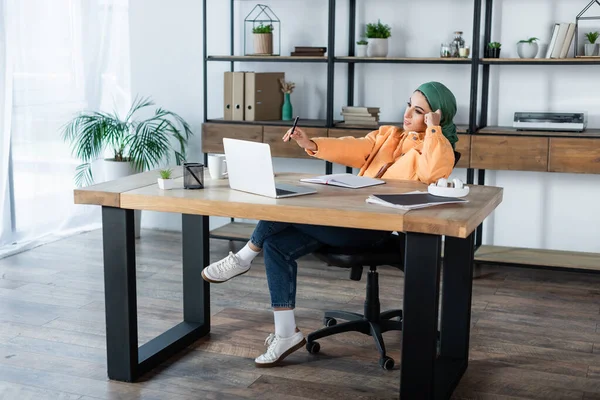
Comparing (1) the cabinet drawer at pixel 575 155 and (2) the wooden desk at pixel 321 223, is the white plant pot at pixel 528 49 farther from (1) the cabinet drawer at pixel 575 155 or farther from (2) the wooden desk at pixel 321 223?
(2) the wooden desk at pixel 321 223

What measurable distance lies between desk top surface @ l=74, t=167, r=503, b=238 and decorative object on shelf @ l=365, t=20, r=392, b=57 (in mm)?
1834

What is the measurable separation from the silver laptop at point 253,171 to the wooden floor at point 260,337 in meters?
0.74

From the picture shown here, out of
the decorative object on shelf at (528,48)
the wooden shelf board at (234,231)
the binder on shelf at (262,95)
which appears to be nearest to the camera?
the decorative object on shelf at (528,48)

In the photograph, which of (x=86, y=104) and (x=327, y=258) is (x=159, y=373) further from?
(x=86, y=104)

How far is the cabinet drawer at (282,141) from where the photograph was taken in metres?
4.82

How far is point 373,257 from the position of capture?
120 inches

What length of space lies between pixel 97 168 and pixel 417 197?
3.24 meters

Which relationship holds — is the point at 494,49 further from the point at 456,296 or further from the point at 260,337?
the point at 260,337

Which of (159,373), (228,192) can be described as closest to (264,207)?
(228,192)

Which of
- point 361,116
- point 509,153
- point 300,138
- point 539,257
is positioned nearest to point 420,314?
point 300,138

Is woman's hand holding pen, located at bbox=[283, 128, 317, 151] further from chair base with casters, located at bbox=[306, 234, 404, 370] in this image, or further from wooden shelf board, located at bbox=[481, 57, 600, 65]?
wooden shelf board, located at bbox=[481, 57, 600, 65]

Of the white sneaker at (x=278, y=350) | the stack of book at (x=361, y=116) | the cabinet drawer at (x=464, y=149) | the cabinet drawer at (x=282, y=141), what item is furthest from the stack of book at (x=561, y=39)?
the white sneaker at (x=278, y=350)

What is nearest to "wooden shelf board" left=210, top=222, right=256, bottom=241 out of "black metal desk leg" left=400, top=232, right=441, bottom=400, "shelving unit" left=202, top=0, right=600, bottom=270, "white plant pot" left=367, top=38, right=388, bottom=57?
"shelving unit" left=202, top=0, right=600, bottom=270

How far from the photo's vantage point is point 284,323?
3.11 metres
